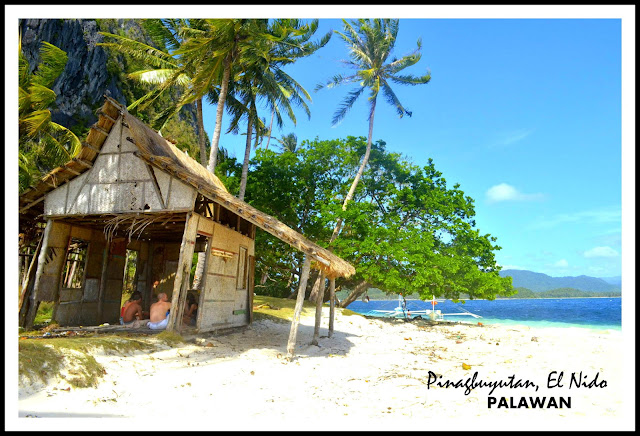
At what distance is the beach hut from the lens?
905 cm

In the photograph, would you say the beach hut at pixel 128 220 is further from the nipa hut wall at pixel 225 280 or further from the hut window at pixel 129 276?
the hut window at pixel 129 276

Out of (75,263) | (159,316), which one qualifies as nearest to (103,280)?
(75,263)

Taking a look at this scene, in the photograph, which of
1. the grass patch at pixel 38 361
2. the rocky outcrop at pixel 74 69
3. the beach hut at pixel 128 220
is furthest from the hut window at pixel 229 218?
the rocky outcrop at pixel 74 69

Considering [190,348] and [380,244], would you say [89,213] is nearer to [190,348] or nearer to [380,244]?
[190,348]

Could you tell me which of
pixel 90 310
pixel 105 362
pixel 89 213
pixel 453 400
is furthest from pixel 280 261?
pixel 453 400

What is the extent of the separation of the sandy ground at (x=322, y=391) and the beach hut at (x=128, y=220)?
156 centimetres

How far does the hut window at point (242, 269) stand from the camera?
460 inches

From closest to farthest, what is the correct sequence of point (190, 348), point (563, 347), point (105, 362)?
point (105, 362) < point (190, 348) < point (563, 347)

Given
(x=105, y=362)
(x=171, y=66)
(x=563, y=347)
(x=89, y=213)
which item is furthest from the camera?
(x=171, y=66)

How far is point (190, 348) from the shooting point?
8203 mm

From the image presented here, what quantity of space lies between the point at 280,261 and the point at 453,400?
16.2 meters

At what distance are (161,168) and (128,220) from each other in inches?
85.9

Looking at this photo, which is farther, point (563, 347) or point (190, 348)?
point (563, 347)

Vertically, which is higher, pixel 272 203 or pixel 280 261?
pixel 272 203
